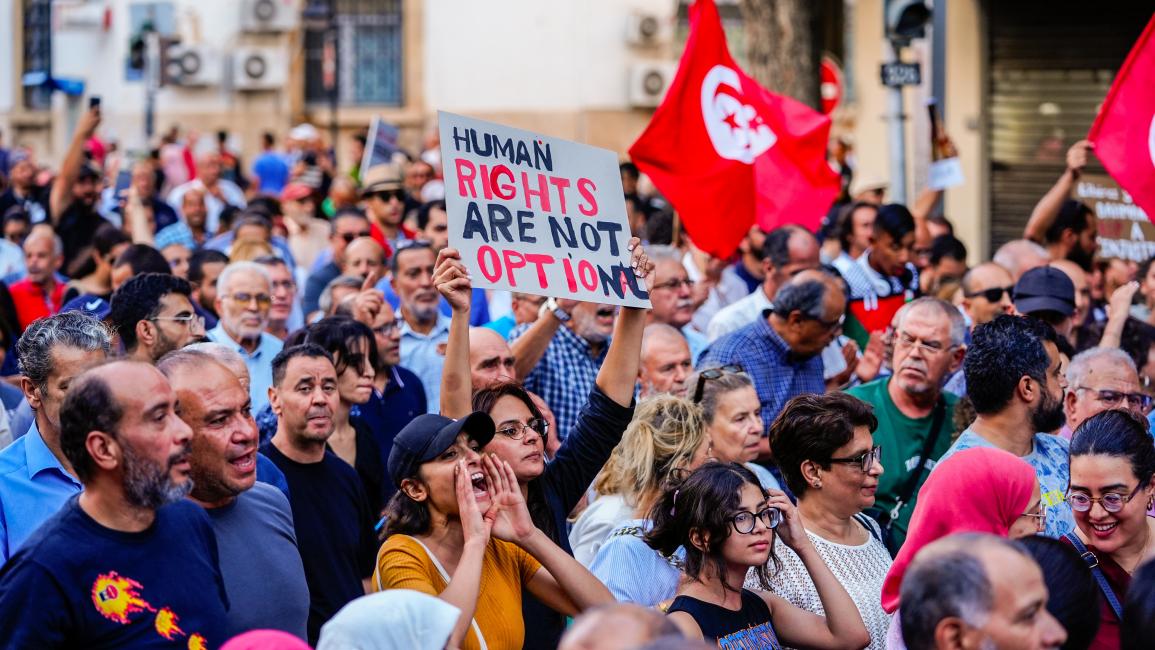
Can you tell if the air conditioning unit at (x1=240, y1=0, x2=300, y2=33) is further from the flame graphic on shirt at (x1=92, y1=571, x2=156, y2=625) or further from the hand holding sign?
the flame graphic on shirt at (x1=92, y1=571, x2=156, y2=625)

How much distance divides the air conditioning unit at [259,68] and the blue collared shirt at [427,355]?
17287mm

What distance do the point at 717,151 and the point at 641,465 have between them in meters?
3.85

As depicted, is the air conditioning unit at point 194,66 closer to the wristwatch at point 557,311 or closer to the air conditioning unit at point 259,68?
the air conditioning unit at point 259,68

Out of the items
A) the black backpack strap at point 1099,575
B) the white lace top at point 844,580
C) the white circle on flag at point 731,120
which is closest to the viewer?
the black backpack strap at point 1099,575

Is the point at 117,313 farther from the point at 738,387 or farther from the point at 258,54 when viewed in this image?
the point at 258,54

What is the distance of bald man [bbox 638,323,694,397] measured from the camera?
742cm

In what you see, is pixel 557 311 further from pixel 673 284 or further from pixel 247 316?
pixel 247 316

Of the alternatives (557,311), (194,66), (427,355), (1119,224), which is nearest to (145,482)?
(557,311)

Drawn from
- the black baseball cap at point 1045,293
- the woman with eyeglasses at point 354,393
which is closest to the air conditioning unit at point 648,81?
the black baseball cap at point 1045,293

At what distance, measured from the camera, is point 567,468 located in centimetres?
554

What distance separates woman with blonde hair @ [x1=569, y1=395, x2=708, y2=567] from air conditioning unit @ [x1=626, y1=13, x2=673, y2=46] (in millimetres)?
18994

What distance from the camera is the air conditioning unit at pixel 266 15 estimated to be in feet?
82.0

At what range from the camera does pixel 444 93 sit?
2528 cm

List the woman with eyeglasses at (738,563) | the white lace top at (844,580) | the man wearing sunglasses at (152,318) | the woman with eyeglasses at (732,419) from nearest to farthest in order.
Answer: the woman with eyeglasses at (738,563)
the white lace top at (844,580)
the woman with eyeglasses at (732,419)
the man wearing sunglasses at (152,318)
